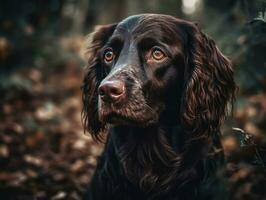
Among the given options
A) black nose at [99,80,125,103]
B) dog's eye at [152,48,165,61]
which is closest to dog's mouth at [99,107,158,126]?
black nose at [99,80,125,103]

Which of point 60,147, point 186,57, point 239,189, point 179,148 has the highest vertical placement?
point 60,147

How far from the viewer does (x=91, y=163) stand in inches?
257

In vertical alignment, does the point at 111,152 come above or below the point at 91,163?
below

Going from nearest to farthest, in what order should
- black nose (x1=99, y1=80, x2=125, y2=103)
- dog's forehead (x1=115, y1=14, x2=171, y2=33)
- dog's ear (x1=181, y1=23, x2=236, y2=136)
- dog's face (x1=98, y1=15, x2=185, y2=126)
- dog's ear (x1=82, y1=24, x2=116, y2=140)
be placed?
black nose (x1=99, y1=80, x2=125, y2=103), dog's face (x1=98, y1=15, x2=185, y2=126), dog's ear (x1=181, y1=23, x2=236, y2=136), dog's forehead (x1=115, y1=14, x2=171, y2=33), dog's ear (x1=82, y1=24, x2=116, y2=140)

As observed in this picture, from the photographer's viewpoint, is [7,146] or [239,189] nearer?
[239,189]

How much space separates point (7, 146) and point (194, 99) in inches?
129

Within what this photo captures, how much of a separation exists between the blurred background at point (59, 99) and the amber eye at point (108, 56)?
3.57 ft

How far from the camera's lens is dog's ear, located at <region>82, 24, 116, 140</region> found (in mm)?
4582

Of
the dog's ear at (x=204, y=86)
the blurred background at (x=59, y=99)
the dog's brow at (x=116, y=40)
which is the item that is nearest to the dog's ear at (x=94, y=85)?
the dog's brow at (x=116, y=40)

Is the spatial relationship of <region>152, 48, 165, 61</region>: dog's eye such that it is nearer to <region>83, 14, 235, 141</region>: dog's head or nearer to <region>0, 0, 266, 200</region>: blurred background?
<region>83, 14, 235, 141</region>: dog's head

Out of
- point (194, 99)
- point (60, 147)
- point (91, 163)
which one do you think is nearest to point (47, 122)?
point (60, 147)

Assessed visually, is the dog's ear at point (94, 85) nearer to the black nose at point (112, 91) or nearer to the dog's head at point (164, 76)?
the dog's head at point (164, 76)

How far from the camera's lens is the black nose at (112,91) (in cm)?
375

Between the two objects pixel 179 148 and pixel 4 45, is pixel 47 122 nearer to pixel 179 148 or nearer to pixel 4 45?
pixel 4 45
